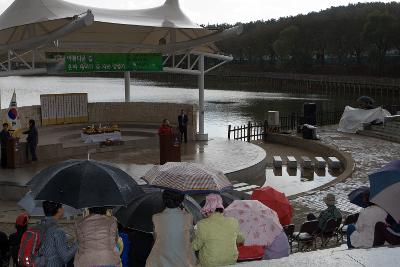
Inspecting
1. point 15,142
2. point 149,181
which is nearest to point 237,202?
point 149,181

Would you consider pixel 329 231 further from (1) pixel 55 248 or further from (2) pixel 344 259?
(2) pixel 344 259

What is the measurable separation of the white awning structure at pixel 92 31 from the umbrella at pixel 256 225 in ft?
34.2

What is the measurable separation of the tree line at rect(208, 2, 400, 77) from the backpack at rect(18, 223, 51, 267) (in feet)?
234

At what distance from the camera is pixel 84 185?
576 cm

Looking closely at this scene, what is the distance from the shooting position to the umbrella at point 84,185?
223 inches

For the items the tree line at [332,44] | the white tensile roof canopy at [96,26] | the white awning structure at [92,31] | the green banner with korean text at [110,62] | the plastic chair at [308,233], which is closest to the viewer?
the plastic chair at [308,233]

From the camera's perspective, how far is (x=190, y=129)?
71.8 ft

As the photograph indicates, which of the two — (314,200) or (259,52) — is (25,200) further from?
(259,52)

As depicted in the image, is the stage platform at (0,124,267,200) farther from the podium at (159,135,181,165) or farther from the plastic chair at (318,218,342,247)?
the plastic chair at (318,218,342,247)

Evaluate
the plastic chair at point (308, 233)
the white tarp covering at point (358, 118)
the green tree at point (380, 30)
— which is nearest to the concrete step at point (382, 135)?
the white tarp covering at point (358, 118)

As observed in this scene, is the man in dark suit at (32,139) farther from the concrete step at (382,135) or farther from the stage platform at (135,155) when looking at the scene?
the concrete step at (382,135)

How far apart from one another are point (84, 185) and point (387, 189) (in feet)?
10.6

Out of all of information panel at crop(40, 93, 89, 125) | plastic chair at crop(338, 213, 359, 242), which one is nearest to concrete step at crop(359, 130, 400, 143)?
information panel at crop(40, 93, 89, 125)

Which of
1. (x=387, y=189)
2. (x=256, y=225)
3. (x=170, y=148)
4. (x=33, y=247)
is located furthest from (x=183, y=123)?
(x=33, y=247)
